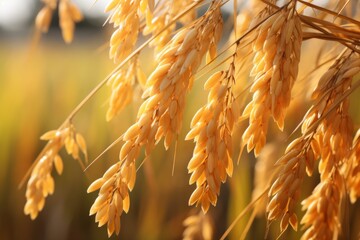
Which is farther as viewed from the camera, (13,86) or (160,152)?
(13,86)

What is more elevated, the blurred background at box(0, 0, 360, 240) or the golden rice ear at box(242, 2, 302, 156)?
the blurred background at box(0, 0, 360, 240)

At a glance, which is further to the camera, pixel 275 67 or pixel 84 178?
pixel 84 178

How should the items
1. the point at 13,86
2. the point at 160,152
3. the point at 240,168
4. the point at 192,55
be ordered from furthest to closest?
the point at 13,86
the point at 160,152
the point at 240,168
the point at 192,55

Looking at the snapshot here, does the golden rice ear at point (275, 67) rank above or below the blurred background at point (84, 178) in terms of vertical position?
below

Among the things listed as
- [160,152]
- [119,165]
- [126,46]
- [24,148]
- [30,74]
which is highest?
[30,74]

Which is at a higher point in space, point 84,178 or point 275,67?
point 84,178

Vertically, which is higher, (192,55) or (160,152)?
(160,152)

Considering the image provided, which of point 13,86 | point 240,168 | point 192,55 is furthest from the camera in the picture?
point 13,86

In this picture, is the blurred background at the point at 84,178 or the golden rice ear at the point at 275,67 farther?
the blurred background at the point at 84,178

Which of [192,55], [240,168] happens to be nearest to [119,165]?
[192,55]

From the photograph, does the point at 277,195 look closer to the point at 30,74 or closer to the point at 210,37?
the point at 210,37

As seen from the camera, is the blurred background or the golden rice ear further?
the blurred background

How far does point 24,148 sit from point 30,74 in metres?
0.19

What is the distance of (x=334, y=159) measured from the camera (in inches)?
34.5
